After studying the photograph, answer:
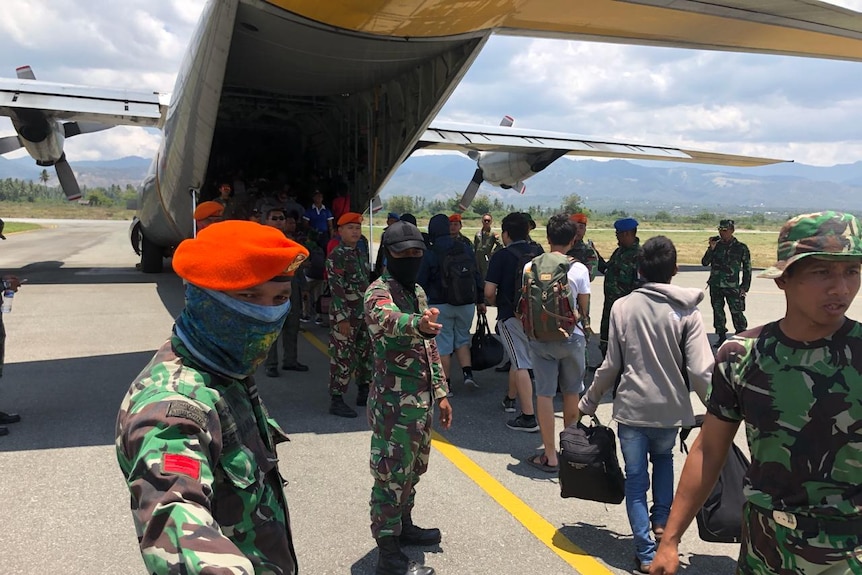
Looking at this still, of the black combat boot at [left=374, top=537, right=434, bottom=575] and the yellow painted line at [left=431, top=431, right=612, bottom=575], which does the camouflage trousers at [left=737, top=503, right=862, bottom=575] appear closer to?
the yellow painted line at [left=431, top=431, right=612, bottom=575]

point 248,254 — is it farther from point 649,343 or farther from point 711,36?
point 711,36

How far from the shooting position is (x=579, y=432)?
140 inches

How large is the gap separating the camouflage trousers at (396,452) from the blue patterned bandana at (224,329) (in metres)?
1.66

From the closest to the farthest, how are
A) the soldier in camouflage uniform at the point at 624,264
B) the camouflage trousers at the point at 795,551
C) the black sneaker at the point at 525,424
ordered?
1. the camouflage trousers at the point at 795,551
2. the black sneaker at the point at 525,424
3. the soldier in camouflage uniform at the point at 624,264

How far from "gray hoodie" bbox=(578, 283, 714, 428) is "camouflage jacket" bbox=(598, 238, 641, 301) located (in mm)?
3936

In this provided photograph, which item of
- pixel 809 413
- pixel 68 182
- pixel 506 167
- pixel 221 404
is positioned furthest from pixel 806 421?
pixel 68 182

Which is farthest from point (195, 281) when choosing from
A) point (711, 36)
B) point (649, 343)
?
point (711, 36)

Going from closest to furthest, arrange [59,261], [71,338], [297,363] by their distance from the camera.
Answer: [297,363]
[71,338]
[59,261]

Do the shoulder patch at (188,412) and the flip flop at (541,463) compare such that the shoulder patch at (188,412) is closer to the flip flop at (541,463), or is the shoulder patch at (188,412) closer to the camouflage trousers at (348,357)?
the flip flop at (541,463)

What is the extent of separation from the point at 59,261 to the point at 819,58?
21.2 m

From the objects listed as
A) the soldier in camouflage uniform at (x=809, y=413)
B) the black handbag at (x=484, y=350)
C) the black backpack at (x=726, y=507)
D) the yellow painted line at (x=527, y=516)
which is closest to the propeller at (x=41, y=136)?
the black handbag at (x=484, y=350)

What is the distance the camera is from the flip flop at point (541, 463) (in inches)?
181

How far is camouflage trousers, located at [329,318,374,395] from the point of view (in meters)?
5.82

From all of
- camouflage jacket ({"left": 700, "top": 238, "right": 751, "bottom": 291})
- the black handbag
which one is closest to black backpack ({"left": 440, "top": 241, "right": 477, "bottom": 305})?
the black handbag
